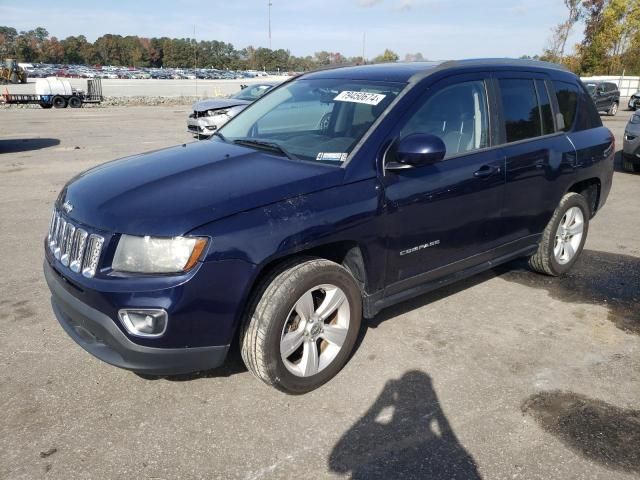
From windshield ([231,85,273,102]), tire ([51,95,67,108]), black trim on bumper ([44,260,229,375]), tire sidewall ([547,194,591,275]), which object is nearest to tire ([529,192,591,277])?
tire sidewall ([547,194,591,275])

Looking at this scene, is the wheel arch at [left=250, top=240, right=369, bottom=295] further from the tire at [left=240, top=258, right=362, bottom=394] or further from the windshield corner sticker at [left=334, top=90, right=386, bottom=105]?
the windshield corner sticker at [left=334, top=90, right=386, bottom=105]

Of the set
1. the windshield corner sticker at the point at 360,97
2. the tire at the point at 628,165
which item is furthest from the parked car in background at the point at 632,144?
the windshield corner sticker at the point at 360,97

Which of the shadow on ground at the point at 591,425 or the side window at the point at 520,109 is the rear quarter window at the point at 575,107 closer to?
the side window at the point at 520,109

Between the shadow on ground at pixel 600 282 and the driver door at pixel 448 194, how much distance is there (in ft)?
3.51

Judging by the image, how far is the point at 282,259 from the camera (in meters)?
3.01

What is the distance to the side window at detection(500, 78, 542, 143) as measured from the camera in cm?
414

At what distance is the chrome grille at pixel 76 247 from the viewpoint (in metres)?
2.76

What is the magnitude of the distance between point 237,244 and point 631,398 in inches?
96.9

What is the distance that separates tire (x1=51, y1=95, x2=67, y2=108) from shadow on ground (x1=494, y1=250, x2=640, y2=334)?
30.0m

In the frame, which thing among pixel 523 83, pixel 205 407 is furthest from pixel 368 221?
pixel 523 83

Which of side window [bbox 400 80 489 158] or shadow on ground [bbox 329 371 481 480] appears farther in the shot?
side window [bbox 400 80 489 158]

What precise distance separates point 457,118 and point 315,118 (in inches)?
39.6

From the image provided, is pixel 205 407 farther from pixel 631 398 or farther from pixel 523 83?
pixel 523 83

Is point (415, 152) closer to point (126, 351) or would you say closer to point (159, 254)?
point (159, 254)
